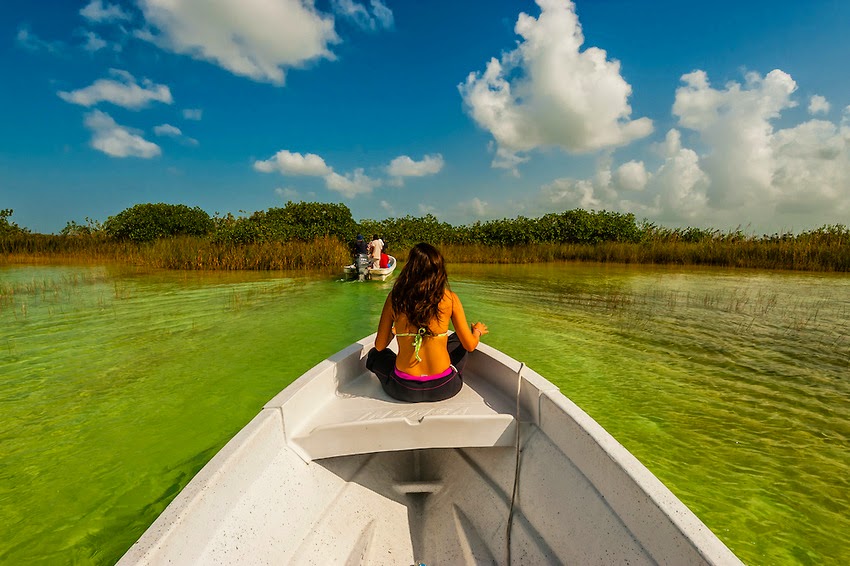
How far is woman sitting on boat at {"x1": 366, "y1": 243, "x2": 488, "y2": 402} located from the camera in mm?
2791

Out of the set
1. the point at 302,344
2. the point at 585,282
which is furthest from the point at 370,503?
the point at 585,282

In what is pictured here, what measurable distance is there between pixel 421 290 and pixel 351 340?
13.2 ft

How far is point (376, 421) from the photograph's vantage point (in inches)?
85.8

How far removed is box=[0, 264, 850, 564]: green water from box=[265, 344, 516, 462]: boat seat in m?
1.19

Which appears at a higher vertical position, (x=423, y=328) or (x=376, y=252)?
(x=376, y=252)

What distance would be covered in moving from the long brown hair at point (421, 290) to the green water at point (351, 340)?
6.47 ft

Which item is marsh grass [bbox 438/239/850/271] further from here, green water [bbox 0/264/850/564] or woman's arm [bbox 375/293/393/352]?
woman's arm [bbox 375/293/393/352]

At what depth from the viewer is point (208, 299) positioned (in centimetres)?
1010

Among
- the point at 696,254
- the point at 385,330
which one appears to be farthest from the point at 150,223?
the point at 696,254

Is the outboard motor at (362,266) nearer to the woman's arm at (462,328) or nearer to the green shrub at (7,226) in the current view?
the woman's arm at (462,328)

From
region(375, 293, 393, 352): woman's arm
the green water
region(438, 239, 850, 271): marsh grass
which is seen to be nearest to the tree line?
region(438, 239, 850, 271): marsh grass

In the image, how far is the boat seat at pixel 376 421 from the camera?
2.18m

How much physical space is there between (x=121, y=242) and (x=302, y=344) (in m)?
27.1

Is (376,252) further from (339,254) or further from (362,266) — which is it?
(339,254)
